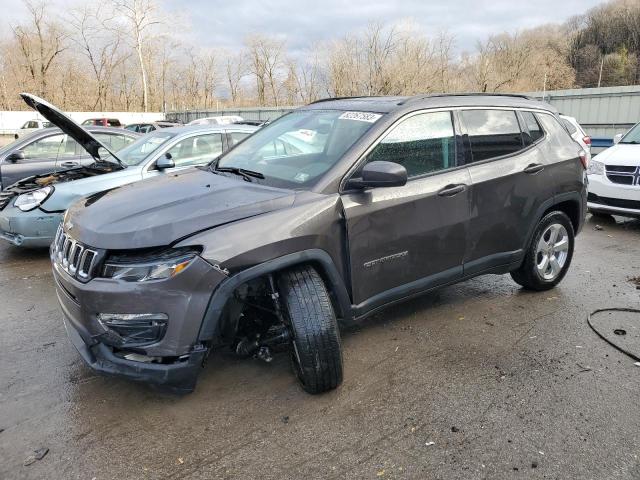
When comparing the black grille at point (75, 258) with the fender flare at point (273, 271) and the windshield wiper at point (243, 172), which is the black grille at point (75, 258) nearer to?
the fender flare at point (273, 271)

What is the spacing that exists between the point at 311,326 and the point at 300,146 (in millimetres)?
1487

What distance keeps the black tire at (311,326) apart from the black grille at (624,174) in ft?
20.8

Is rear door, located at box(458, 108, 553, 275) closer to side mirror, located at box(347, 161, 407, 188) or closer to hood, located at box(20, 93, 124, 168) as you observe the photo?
side mirror, located at box(347, 161, 407, 188)

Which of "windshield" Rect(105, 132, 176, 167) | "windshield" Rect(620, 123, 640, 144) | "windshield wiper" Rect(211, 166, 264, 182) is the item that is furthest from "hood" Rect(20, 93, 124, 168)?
"windshield" Rect(620, 123, 640, 144)

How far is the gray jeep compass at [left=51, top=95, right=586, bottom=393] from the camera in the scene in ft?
8.39

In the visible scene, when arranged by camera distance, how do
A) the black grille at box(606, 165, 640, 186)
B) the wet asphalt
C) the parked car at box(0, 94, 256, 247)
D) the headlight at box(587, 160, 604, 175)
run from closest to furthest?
the wet asphalt < the parked car at box(0, 94, 256, 247) < the black grille at box(606, 165, 640, 186) < the headlight at box(587, 160, 604, 175)

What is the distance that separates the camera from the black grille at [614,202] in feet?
23.5

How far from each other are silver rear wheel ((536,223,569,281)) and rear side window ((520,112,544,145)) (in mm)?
808

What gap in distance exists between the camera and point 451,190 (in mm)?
3561

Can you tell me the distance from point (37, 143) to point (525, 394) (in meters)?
7.79

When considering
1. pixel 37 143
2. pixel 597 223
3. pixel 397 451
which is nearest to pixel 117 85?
pixel 37 143

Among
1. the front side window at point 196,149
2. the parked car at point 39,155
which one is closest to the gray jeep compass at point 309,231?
the front side window at point 196,149

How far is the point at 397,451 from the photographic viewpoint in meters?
2.52

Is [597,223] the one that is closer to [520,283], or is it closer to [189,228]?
[520,283]
